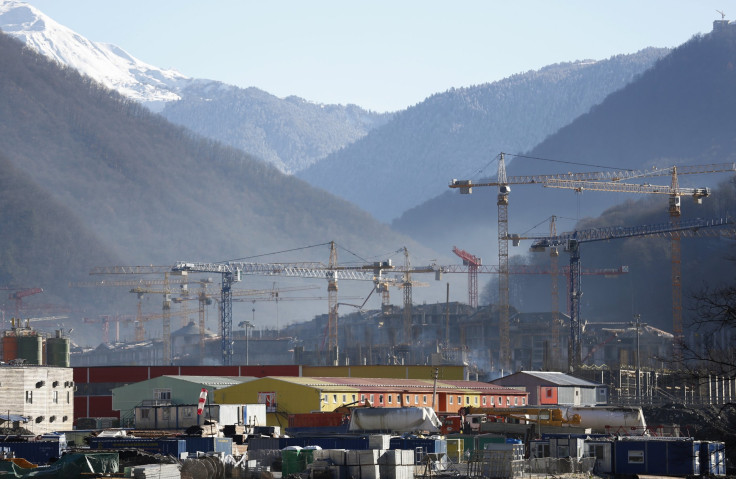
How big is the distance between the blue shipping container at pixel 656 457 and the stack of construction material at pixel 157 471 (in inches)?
841

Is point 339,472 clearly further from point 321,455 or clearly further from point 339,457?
point 321,455

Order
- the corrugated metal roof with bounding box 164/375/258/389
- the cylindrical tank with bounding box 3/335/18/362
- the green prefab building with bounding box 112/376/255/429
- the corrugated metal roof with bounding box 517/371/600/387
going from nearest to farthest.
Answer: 1. the green prefab building with bounding box 112/376/255/429
2. the corrugated metal roof with bounding box 164/375/258/389
3. the corrugated metal roof with bounding box 517/371/600/387
4. the cylindrical tank with bounding box 3/335/18/362

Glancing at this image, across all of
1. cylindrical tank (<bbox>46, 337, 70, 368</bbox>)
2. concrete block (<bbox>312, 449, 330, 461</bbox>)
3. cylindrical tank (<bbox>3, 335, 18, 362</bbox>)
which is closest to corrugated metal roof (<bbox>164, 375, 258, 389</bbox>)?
cylindrical tank (<bbox>3, 335, 18, 362</bbox>)

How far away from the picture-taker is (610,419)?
77.4 metres

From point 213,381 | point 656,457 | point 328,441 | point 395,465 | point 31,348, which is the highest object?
point 31,348

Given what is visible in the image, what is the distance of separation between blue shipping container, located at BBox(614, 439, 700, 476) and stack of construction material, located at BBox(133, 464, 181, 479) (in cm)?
2136

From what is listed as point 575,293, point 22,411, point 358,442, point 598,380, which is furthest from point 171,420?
point 575,293

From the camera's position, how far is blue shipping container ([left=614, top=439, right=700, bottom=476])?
5925cm

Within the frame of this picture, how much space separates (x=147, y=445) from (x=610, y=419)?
3050 cm

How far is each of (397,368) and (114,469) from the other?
78.2 meters

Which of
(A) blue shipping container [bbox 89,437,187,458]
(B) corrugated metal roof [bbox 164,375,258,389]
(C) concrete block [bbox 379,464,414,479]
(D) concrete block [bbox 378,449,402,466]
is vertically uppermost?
(B) corrugated metal roof [bbox 164,375,258,389]

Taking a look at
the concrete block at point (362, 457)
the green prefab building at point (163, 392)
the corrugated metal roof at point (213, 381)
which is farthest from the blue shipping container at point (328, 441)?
the corrugated metal roof at point (213, 381)

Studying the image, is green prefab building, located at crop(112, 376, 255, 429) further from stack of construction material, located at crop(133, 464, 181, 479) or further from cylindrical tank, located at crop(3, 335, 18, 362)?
stack of construction material, located at crop(133, 464, 181, 479)

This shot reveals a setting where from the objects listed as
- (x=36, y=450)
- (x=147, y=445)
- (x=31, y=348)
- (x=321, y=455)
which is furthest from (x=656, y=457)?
(x=31, y=348)
